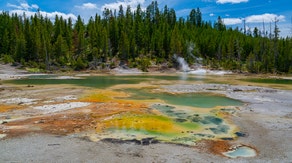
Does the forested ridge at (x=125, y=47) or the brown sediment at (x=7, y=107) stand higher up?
the forested ridge at (x=125, y=47)

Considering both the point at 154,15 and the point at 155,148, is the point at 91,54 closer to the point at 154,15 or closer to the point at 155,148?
the point at 154,15

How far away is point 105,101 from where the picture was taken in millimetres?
31719

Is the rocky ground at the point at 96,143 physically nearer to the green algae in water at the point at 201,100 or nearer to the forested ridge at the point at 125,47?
the green algae in water at the point at 201,100

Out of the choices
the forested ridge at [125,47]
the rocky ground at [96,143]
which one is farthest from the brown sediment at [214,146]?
the forested ridge at [125,47]

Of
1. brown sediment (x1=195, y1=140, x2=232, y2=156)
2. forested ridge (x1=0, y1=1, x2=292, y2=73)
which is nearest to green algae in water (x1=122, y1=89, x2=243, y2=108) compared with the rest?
brown sediment (x1=195, y1=140, x2=232, y2=156)

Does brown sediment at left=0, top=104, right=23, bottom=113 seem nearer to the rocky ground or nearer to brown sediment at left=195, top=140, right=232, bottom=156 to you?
the rocky ground

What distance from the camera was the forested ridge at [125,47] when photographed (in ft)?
311

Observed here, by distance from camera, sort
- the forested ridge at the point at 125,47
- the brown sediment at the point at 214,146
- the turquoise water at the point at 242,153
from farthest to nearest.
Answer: the forested ridge at the point at 125,47 → the brown sediment at the point at 214,146 → the turquoise water at the point at 242,153

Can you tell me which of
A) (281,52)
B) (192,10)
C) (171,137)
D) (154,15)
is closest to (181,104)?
(171,137)

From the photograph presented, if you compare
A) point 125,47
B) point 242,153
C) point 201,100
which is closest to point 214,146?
point 242,153

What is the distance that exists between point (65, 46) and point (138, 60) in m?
26.4

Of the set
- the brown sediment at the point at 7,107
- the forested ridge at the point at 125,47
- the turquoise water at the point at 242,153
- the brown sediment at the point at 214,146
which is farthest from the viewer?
the forested ridge at the point at 125,47

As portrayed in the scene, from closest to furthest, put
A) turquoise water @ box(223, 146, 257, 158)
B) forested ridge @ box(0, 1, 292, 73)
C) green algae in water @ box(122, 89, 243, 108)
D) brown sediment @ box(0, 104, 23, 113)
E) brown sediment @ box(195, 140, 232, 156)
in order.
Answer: turquoise water @ box(223, 146, 257, 158)
brown sediment @ box(195, 140, 232, 156)
brown sediment @ box(0, 104, 23, 113)
green algae in water @ box(122, 89, 243, 108)
forested ridge @ box(0, 1, 292, 73)

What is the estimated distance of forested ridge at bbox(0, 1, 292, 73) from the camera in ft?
311
